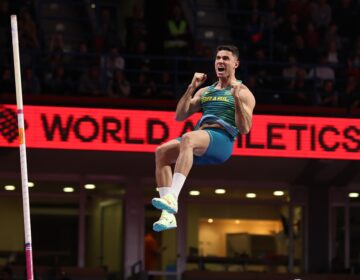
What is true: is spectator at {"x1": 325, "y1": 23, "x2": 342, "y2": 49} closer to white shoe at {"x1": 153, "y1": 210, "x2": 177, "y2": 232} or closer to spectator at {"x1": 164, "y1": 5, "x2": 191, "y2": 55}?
spectator at {"x1": 164, "y1": 5, "x2": 191, "y2": 55}

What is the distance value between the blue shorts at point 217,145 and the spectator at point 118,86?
9844mm

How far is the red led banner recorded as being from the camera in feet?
69.6

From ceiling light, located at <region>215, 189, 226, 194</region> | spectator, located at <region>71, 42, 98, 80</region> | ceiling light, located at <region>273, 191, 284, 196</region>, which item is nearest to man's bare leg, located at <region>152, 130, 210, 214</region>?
spectator, located at <region>71, 42, 98, 80</region>

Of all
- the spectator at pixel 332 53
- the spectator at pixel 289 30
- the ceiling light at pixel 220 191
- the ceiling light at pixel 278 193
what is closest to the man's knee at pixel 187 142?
the spectator at pixel 332 53

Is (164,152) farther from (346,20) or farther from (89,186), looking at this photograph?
(346,20)

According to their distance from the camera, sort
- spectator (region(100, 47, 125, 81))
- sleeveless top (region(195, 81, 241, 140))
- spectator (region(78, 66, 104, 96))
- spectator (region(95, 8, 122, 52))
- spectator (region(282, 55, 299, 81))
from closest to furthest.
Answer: sleeveless top (region(195, 81, 241, 140)) → spectator (region(78, 66, 104, 96)) → spectator (region(100, 47, 125, 81)) → spectator (region(95, 8, 122, 52)) → spectator (region(282, 55, 299, 81))

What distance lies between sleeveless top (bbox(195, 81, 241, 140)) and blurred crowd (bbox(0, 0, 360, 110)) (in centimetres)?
942

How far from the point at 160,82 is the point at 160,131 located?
303 cm

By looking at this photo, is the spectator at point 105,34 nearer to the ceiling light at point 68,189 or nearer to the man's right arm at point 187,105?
the ceiling light at point 68,189

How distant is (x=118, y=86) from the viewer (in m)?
22.7

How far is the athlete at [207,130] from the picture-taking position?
1234cm

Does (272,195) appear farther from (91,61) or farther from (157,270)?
(91,61)

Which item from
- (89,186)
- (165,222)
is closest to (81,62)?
(89,186)

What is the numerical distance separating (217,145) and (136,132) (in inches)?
351
